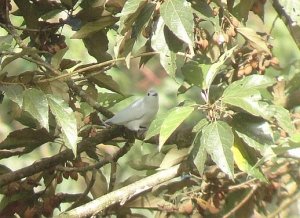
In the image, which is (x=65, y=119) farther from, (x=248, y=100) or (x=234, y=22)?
(x=234, y=22)

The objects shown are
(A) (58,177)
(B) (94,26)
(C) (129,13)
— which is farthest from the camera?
(A) (58,177)

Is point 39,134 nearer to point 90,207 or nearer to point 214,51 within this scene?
point 90,207

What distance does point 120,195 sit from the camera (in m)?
1.23

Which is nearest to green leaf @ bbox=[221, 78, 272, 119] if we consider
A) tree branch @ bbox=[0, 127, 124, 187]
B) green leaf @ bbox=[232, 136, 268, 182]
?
green leaf @ bbox=[232, 136, 268, 182]

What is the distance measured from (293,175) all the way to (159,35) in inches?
21.8

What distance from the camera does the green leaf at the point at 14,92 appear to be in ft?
3.39

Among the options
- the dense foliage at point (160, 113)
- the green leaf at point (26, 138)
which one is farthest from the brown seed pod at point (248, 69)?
the green leaf at point (26, 138)

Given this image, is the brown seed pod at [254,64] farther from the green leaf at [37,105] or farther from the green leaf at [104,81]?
the green leaf at [37,105]

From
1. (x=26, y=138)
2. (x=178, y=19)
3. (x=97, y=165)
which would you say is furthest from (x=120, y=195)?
(x=178, y=19)

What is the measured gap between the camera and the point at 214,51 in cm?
135

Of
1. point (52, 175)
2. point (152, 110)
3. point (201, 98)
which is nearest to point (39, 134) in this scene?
point (52, 175)

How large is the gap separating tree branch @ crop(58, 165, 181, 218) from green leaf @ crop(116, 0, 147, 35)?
1.03 feet

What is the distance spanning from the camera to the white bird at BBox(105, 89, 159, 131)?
1353 millimetres

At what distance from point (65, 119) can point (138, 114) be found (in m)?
0.33
